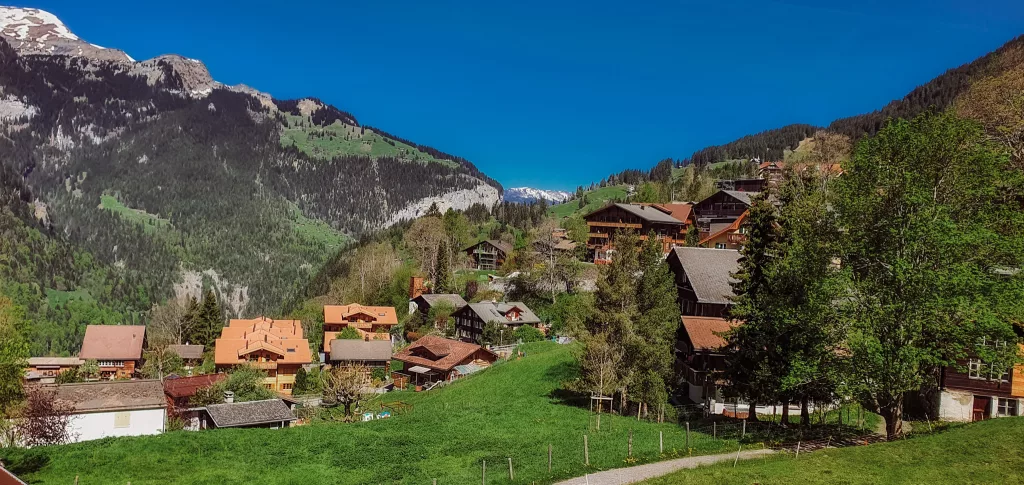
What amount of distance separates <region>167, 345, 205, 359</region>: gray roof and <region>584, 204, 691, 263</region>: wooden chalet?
63975 mm

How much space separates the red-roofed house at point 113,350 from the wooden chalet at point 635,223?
7467 centimetres

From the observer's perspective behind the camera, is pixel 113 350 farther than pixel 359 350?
Yes

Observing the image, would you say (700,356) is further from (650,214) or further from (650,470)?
(650,214)

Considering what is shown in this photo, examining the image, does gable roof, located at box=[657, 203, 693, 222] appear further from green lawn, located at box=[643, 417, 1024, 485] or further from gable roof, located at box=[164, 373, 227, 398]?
green lawn, located at box=[643, 417, 1024, 485]

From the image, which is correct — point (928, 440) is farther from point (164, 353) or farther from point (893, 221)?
point (164, 353)

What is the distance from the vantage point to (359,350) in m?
75.8

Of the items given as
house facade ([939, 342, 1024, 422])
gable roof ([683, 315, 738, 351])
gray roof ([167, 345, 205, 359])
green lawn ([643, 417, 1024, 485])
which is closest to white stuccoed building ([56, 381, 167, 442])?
green lawn ([643, 417, 1024, 485])

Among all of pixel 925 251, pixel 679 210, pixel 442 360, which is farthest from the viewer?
pixel 679 210

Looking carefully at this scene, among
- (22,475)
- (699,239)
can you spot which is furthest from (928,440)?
(699,239)

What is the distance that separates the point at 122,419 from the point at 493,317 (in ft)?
144

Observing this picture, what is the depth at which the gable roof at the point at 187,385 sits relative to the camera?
165 feet

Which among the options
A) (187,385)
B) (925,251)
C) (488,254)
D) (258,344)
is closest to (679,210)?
(488,254)

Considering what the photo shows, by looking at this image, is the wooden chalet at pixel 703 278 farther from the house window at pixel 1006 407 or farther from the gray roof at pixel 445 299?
the gray roof at pixel 445 299

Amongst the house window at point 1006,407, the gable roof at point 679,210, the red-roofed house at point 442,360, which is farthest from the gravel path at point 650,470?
the gable roof at point 679,210
